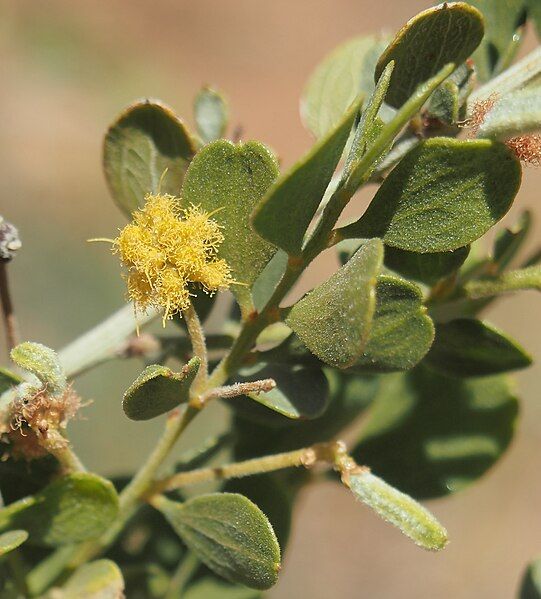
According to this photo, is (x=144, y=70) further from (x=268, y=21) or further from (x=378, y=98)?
(x=378, y=98)

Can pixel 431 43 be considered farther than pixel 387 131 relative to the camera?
Yes

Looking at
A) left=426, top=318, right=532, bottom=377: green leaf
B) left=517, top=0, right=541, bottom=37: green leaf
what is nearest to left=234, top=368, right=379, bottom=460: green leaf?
left=426, top=318, right=532, bottom=377: green leaf

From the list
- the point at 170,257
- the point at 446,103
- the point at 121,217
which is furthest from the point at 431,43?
the point at 121,217

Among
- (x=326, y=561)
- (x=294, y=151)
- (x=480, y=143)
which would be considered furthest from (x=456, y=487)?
(x=294, y=151)

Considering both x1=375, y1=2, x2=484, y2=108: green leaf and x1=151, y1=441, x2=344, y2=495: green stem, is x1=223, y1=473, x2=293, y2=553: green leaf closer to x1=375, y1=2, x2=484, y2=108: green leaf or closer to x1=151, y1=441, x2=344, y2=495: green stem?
x1=151, y1=441, x2=344, y2=495: green stem

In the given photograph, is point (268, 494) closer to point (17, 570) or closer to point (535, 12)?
point (17, 570)
